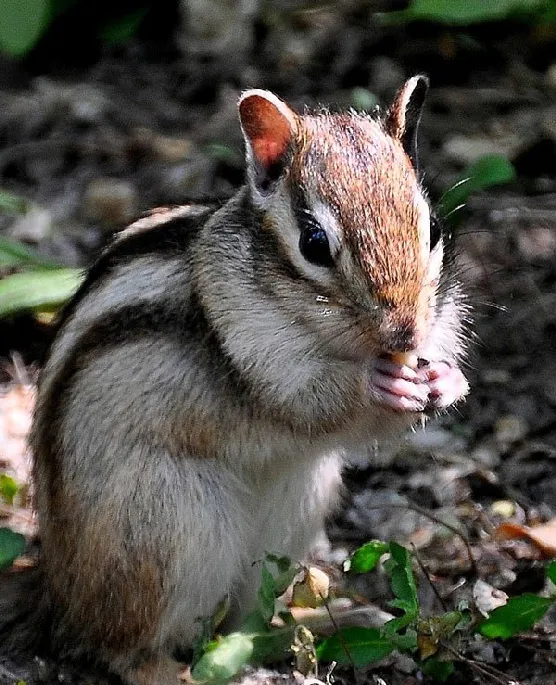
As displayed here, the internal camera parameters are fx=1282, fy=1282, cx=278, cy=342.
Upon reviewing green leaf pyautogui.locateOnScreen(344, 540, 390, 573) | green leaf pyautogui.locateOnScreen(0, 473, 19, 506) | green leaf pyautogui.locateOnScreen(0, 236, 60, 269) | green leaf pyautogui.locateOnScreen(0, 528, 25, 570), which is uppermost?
green leaf pyautogui.locateOnScreen(344, 540, 390, 573)

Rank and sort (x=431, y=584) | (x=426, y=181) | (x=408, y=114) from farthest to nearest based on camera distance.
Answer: (x=426, y=181)
(x=431, y=584)
(x=408, y=114)

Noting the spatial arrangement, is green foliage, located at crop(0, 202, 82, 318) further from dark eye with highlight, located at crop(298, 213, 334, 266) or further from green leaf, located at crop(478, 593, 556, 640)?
green leaf, located at crop(478, 593, 556, 640)

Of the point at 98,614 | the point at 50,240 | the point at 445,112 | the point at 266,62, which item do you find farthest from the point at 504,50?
the point at 98,614

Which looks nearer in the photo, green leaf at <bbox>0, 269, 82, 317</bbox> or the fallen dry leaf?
the fallen dry leaf

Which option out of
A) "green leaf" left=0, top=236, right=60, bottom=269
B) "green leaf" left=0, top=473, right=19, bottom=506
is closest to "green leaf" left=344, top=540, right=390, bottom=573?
"green leaf" left=0, top=473, right=19, bottom=506

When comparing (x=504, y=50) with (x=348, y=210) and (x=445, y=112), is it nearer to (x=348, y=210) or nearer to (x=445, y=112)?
(x=445, y=112)

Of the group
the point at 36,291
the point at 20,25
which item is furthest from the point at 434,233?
the point at 20,25

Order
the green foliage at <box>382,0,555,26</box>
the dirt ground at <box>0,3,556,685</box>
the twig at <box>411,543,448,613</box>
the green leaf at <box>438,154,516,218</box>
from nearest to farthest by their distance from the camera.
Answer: the twig at <box>411,543,448,613</box>, the dirt ground at <box>0,3,556,685</box>, the green leaf at <box>438,154,516,218</box>, the green foliage at <box>382,0,555,26</box>

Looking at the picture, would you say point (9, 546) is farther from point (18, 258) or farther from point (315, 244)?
point (18, 258)
